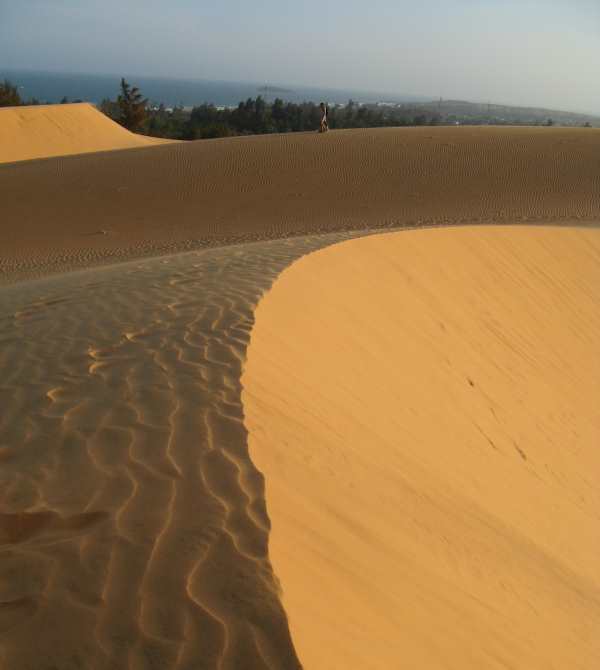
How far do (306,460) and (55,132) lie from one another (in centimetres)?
4070

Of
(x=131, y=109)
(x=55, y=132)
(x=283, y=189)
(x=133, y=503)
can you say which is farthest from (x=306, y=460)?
(x=131, y=109)

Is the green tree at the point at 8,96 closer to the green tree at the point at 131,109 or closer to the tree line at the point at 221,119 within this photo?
the tree line at the point at 221,119

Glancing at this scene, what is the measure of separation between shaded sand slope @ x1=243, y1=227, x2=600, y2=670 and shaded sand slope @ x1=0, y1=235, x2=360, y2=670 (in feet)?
0.55

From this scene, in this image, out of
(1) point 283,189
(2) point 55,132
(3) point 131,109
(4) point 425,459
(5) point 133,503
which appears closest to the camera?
(5) point 133,503

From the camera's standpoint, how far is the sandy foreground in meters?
2.77

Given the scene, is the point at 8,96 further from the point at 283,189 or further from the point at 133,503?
the point at 133,503

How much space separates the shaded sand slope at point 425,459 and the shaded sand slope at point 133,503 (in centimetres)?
17

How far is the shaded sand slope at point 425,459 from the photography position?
3.20m

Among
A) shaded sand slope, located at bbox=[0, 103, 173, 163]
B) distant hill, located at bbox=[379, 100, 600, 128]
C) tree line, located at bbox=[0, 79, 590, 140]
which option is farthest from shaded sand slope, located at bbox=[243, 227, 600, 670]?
distant hill, located at bbox=[379, 100, 600, 128]

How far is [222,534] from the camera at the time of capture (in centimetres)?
312

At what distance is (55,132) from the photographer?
40844mm

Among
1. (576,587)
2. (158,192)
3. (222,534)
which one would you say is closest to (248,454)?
(222,534)

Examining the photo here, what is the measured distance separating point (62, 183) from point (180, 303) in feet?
59.8

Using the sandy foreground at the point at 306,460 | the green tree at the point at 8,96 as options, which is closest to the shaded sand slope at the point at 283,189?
the sandy foreground at the point at 306,460
